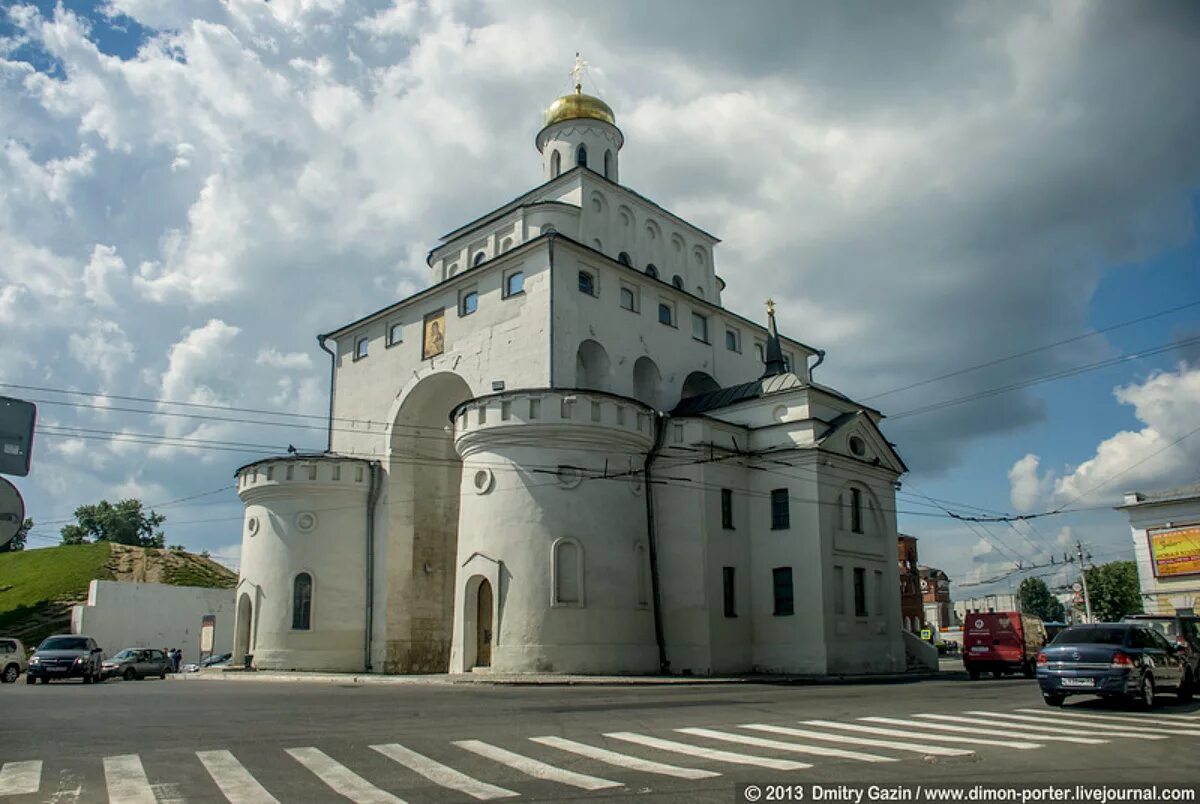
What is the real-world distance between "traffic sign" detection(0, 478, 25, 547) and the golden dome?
117 ft

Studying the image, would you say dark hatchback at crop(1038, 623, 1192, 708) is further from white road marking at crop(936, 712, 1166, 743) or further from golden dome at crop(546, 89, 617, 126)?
golden dome at crop(546, 89, 617, 126)

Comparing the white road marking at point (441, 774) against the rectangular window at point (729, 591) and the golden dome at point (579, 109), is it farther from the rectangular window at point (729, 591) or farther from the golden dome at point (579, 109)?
the golden dome at point (579, 109)

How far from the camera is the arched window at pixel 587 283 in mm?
33000

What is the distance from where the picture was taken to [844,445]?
3231cm

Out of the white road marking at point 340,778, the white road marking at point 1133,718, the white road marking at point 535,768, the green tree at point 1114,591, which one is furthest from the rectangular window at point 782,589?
the green tree at point 1114,591

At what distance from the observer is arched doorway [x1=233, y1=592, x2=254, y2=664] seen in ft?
116

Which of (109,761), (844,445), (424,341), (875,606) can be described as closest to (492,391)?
(424,341)

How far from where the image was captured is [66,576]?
57.8 metres

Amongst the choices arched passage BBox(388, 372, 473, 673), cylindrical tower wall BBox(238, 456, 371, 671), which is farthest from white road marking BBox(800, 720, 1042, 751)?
cylindrical tower wall BBox(238, 456, 371, 671)

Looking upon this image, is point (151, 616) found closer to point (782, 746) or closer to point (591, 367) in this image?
point (591, 367)

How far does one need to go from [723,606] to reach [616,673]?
449 centimetres

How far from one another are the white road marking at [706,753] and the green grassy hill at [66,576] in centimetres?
4894

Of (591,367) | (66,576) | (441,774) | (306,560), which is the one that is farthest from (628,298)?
(66,576)

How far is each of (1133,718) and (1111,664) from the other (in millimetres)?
1269
